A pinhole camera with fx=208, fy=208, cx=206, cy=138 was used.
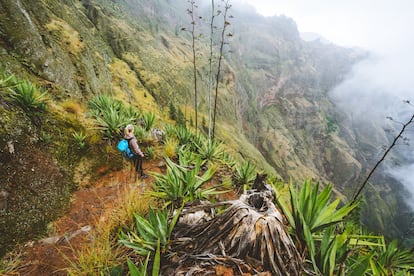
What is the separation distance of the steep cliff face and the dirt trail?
635 millimetres

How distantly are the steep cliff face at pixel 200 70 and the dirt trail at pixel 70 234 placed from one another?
635mm

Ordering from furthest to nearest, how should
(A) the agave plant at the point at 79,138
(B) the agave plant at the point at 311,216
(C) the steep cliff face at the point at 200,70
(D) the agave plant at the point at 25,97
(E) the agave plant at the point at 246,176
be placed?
(C) the steep cliff face at the point at 200,70
(E) the agave plant at the point at 246,176
(A) the agave plant at the point at 79,138
(D) the agave plant at the point at 25,97
(B) the agave plant at the point at 311,216

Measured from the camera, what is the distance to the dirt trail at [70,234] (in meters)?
2.42

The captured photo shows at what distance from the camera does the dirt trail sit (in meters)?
2.42

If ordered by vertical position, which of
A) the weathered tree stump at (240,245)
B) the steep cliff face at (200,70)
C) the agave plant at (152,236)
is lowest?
the steep cliff face at (200,70)

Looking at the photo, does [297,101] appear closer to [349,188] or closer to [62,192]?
[349,188]

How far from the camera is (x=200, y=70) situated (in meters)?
50.6

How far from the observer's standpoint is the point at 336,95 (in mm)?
140750

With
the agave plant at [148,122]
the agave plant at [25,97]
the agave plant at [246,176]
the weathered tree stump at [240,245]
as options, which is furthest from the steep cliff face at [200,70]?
the agave plant at [246,176]

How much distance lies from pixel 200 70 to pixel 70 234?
50885 mm

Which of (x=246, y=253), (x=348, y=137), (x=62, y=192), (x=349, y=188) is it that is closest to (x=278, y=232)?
(x=246, y=253)

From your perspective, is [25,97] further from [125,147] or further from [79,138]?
[125,147]

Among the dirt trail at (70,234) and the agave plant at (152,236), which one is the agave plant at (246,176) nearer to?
the dirt trail at (70,234)

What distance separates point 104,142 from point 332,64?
19123cm
